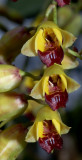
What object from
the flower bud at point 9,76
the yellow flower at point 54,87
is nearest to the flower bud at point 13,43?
the flower bud at point 9,76

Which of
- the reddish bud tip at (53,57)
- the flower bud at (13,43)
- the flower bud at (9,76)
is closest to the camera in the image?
the reddish bud tip at (53,57)

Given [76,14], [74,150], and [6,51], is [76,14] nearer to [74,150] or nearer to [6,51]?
[6,51]

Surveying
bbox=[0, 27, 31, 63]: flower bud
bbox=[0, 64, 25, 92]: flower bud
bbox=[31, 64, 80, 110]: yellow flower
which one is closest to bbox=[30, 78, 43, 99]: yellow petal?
bbox=[31, 64, 80, 110]: yellow flower

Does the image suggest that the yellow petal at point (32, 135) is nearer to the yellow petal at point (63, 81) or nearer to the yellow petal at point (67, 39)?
the yellow petal at point (63, 81)

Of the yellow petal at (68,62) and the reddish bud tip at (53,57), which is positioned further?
the yellow petal at (68,62)

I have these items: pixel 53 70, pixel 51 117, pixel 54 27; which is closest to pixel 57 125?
pixel 51 117

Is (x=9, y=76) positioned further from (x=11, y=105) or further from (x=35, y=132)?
(x=35, y=132)

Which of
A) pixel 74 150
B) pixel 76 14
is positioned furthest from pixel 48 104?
pixel 74 150

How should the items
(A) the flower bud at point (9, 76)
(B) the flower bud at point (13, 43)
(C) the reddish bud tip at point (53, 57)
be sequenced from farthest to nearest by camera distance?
(B) the flower bud at point (13, 43)
(A) the flower bud at point (9, 76)
(C) the reddish bud tip at point (53, 57)
